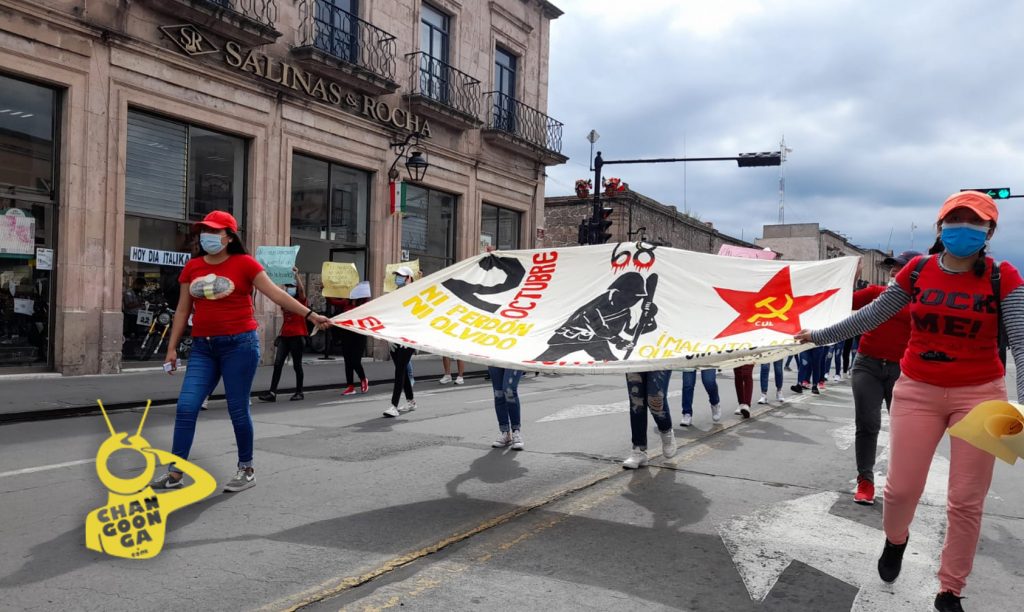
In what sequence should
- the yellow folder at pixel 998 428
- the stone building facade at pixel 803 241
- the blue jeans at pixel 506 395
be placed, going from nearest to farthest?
1. the yellow folder at pixel 998 428
2. the blue jeans at pixel 506 395
3. the stone building facade at pixel 803 241

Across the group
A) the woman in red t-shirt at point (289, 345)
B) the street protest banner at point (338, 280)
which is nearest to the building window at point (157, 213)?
the street protest banner at point (338, 280)

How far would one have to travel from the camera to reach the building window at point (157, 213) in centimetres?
1416

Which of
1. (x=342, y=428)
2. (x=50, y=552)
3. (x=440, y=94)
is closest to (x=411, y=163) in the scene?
(x=440, y=94)

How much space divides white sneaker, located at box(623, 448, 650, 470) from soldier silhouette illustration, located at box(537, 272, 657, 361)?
55.9 inches

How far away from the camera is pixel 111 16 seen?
13398mm

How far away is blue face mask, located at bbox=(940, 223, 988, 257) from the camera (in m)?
3.55

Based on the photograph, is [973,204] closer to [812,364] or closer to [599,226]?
[812,364]

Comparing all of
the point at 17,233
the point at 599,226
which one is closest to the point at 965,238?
the point at 17,233

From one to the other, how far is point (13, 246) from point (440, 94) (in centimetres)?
1249

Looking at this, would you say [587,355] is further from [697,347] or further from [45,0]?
[45,0]

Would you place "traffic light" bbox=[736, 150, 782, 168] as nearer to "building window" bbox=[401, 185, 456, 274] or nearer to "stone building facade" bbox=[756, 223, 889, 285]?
"building window" bbox=[401, 185, 456, 274]

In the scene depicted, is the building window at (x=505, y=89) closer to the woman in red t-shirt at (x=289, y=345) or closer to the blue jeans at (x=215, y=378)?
the woman in red t-shirt at (x=289, y=345)

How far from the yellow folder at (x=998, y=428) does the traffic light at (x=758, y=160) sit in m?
19.7

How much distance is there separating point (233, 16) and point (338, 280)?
20.0 ft
